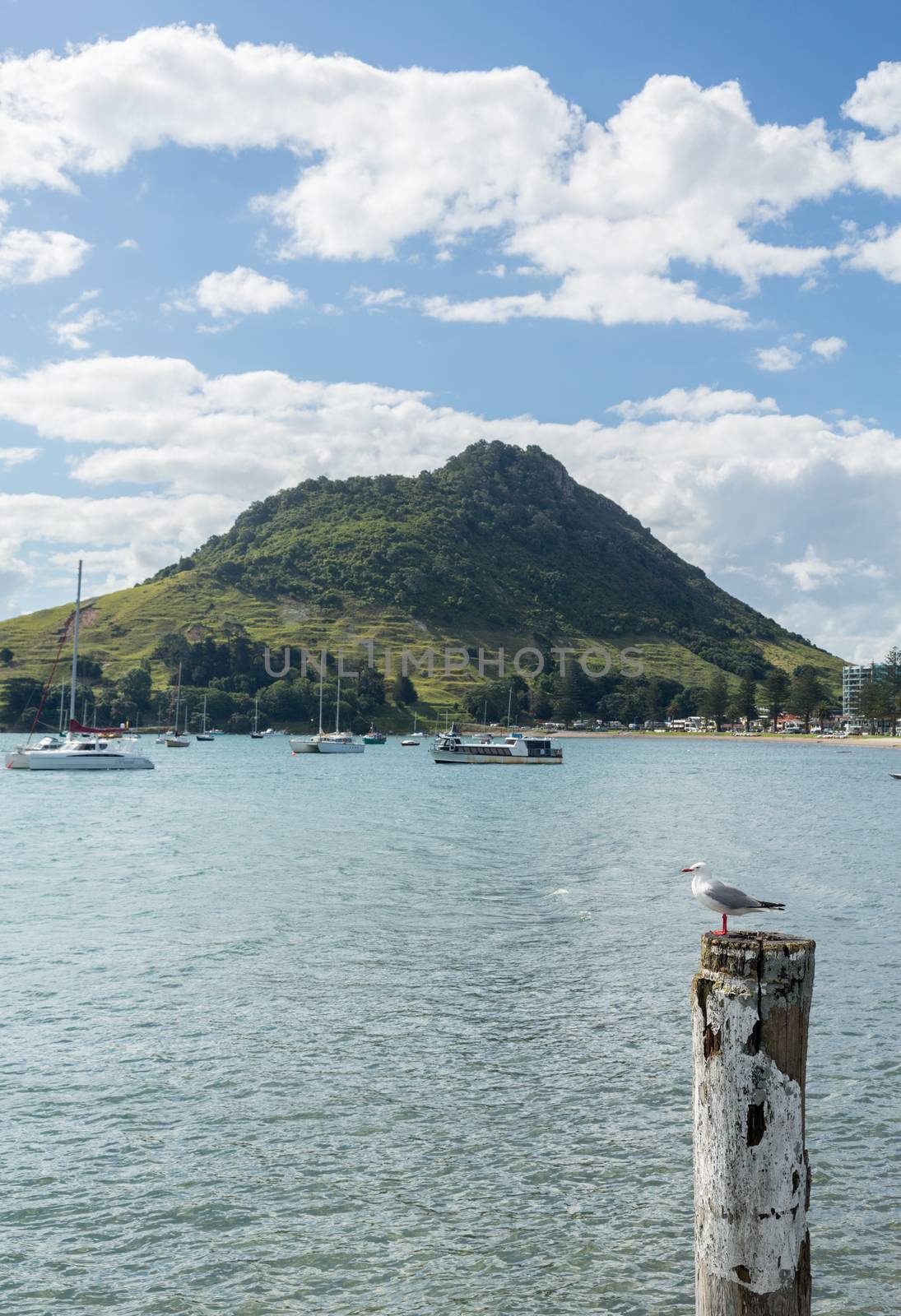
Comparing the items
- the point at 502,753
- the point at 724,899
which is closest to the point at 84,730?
the point at 502,753

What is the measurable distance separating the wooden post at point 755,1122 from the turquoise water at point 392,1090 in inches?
137

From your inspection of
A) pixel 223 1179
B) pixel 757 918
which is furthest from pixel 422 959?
A: pixel 223 1179

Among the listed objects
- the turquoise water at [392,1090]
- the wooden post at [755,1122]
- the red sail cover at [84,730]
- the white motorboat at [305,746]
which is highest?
the wooden post at [755,1122]

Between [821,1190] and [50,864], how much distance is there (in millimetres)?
35447

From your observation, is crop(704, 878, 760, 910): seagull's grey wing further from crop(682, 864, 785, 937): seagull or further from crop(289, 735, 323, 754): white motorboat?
crop(289, 735, 323, 754): white motorboat

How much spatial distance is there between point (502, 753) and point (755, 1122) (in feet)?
446

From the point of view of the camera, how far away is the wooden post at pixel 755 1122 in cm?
653

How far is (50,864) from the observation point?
1638 inches

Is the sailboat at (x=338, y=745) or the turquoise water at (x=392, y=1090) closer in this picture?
the turquoise water at (x=392, y=1090)

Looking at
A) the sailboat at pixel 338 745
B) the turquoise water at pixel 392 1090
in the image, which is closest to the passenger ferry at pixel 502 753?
the sailboat at pixel 338 745

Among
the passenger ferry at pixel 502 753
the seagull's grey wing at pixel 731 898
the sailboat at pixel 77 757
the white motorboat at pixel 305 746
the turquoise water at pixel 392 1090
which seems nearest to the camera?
the turquoise water at pixel 392 1090

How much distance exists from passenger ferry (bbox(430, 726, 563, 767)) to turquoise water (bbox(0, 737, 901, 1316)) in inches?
3977

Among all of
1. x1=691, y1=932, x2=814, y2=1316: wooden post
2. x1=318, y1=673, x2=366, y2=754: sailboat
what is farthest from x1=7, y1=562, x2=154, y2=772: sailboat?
x1=691, y1=932, x2=814, y2=1316: wooden post

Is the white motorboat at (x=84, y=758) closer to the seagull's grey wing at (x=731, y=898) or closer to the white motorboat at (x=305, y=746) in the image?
the white motorboat at (x=305, y=746)
